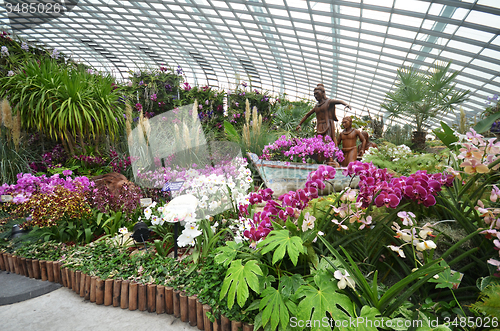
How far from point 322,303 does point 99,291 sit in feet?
5.83

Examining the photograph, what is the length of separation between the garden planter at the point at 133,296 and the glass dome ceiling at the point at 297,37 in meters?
6.20

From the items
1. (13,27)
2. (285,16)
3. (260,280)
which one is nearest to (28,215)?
(260,280)

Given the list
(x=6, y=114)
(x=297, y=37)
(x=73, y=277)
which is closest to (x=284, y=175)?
(x=73, y=277)

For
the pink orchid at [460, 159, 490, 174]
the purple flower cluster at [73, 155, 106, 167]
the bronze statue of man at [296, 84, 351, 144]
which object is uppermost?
the bronze statue of man at [296, 84, 351, 144]

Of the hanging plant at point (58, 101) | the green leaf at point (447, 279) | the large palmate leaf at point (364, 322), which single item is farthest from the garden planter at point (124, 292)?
the hanging plant at point (58, 101)

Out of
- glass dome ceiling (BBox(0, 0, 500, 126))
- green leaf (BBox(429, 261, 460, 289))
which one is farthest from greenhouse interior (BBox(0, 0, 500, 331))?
glass dome ceiling (BBox(0, 0, 500, 126))

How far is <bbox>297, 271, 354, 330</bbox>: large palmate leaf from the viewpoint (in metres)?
1.05

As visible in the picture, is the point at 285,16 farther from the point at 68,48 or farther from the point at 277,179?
the point at 68,48

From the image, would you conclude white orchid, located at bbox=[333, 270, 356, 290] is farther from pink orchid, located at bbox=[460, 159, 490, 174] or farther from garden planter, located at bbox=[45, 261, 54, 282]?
garden planter, located at bbox=[45, 261, 54, 282]

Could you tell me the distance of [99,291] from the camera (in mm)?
1922

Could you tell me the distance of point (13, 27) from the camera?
65.6 feet

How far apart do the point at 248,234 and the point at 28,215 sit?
300 cm

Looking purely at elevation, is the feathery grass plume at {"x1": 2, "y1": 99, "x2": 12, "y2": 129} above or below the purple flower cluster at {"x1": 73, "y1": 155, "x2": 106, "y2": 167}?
above

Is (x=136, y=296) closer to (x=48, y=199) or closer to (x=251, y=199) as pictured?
(x=251, y=199)
